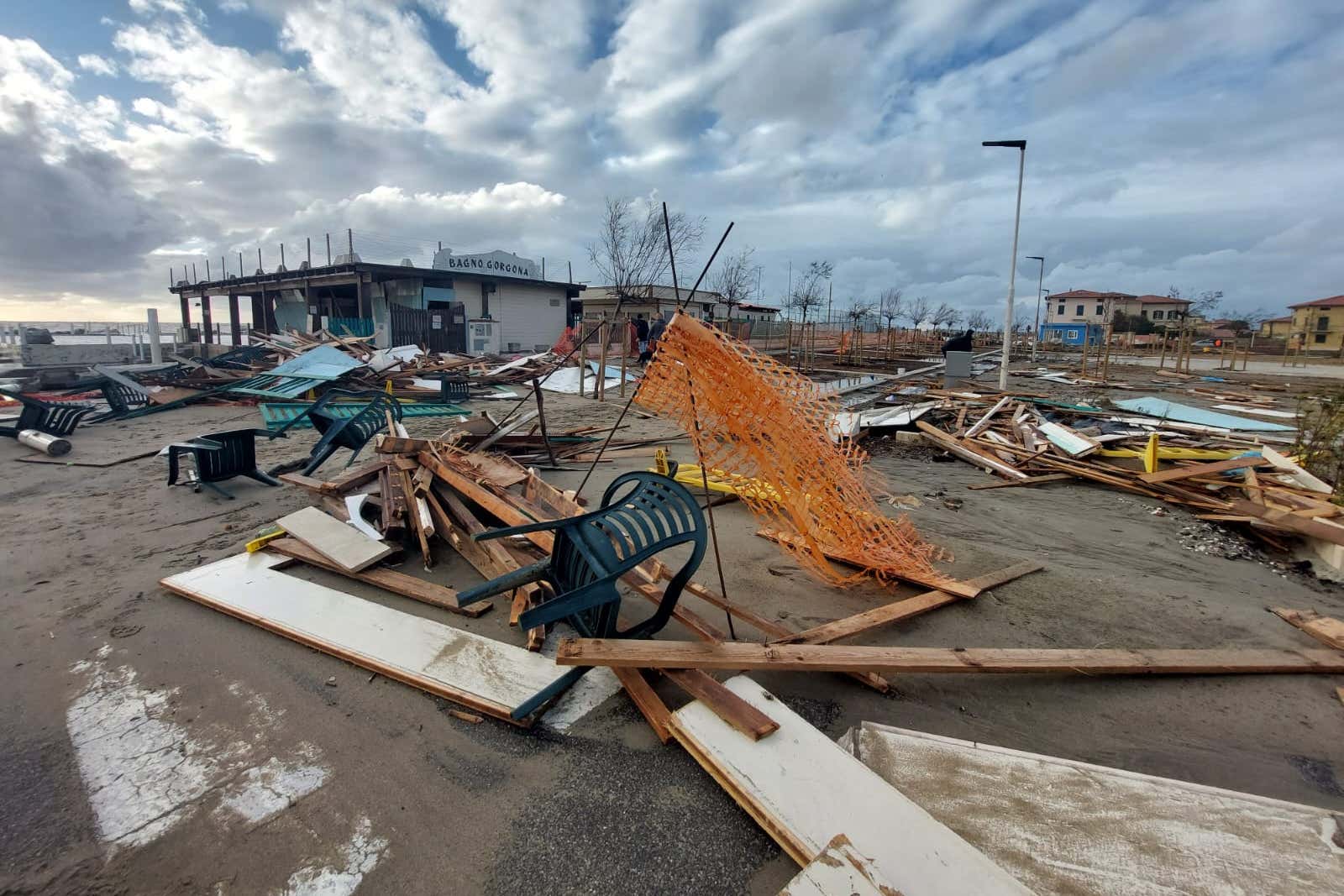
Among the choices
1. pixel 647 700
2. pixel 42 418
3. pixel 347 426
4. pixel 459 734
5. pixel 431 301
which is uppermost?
pixel 431 301

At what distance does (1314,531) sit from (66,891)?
8.00 m

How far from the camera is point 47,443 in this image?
335 inches

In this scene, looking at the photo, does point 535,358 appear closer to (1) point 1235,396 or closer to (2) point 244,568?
(2) point 244,568

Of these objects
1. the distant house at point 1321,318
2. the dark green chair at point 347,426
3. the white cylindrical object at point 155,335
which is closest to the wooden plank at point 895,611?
the dark green chair at point 347,426

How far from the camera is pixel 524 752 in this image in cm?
275

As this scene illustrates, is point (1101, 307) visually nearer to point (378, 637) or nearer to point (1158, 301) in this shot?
point (1158, 301)

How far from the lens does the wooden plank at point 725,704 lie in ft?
8.36

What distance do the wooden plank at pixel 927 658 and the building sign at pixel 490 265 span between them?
86.2 ft

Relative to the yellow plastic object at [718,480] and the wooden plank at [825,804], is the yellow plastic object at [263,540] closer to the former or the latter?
the yellow plastic object at [718,480]

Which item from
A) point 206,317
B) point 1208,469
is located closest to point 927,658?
point 1208,469

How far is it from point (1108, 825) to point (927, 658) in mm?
957

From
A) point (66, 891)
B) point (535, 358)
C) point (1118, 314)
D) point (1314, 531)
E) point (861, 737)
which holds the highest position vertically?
point (1118, 314)

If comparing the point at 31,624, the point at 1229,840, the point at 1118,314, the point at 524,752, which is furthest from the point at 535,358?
the point at 1118,314

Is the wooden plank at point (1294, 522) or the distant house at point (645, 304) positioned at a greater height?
the distant house at point (645, 304)
